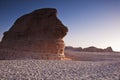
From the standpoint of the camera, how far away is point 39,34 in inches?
1045

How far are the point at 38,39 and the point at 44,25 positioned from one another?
2.66m

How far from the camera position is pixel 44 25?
27312 mm

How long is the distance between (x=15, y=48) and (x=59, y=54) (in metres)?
6.33

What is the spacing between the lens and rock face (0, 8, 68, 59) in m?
25.5

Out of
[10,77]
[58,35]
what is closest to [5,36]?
[58,35]

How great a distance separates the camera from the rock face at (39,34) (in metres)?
25.5

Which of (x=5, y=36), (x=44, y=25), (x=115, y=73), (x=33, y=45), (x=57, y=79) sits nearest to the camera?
(x=57, y=79)

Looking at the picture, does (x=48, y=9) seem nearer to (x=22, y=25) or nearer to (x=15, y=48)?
(x=22, y=25)

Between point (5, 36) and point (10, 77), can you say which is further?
point (5, 36)

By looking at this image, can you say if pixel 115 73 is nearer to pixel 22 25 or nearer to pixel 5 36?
pixel 22 25

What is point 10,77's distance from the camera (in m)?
10.5

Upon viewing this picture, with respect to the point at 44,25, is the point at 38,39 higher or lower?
lower

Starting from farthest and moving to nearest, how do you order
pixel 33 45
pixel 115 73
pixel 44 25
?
1. pixel 44 25
2. pixel 33 45
3. pixel 115 73

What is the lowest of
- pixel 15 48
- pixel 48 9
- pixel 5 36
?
pixel 15 48
